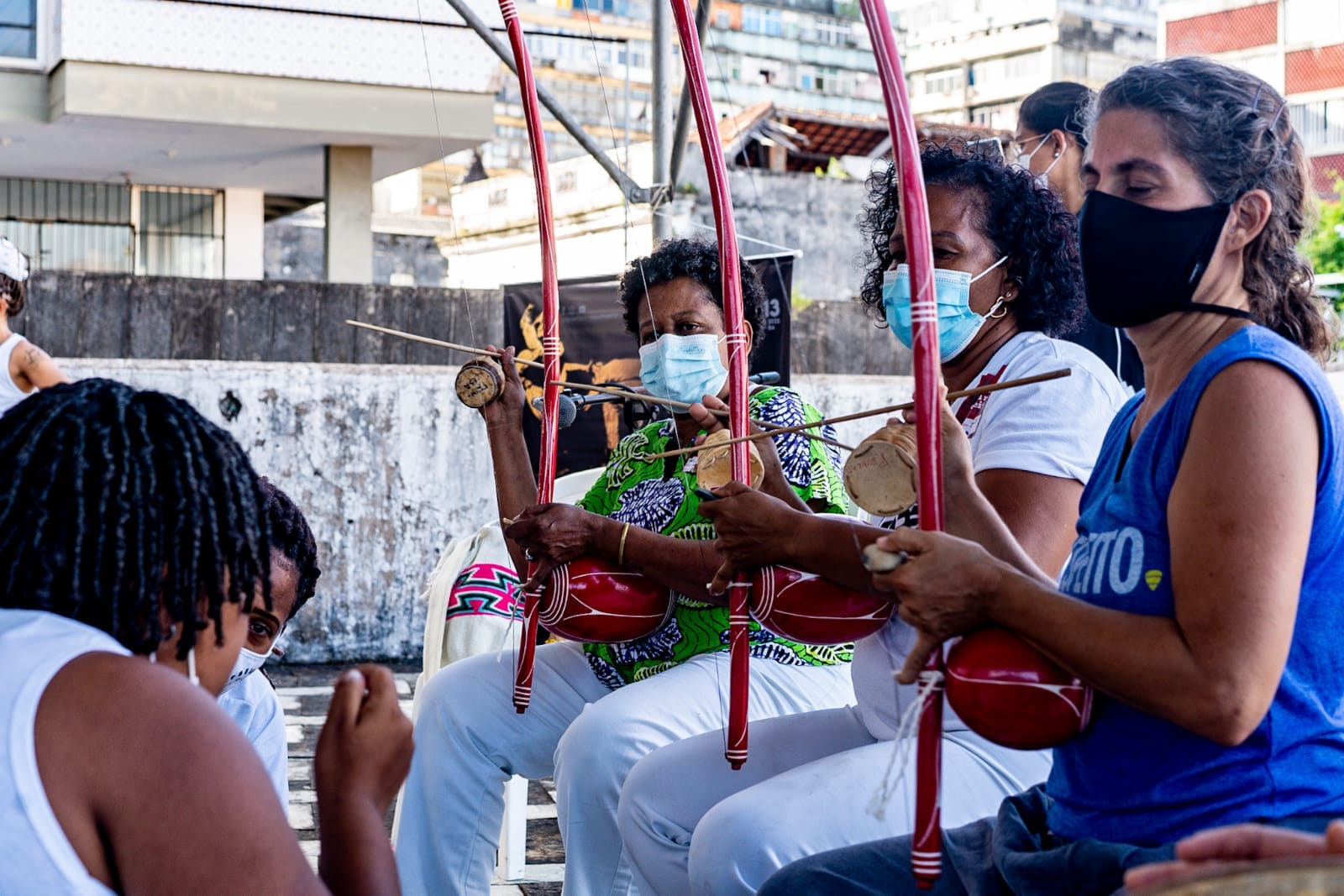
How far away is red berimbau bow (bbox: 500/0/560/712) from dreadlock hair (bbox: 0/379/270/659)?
131 centimetres

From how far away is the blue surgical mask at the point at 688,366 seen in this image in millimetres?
3225

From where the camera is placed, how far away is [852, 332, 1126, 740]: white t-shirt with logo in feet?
7.45

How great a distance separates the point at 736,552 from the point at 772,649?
2.24 feet

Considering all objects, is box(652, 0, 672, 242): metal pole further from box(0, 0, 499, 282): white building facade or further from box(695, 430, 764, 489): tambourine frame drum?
box(0, 0, 499, 282): white building facade

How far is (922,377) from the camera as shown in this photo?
186 centimetres

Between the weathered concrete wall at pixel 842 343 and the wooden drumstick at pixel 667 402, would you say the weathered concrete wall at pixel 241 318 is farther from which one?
the wooden drumstick at pixel 667 402

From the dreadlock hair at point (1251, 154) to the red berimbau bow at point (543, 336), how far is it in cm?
138

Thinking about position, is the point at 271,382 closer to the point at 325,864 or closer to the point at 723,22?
the point at 325,864

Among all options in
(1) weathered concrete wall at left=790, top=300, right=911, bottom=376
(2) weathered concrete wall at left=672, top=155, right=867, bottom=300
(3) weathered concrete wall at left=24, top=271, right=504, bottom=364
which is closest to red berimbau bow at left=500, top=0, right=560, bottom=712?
(3) weathered concrete wall at left=24, top=271, right=504, bottom=364

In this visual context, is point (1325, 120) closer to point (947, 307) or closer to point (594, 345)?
point (594, 345)

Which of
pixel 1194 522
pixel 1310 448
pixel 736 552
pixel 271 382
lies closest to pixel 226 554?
pixel 736 552

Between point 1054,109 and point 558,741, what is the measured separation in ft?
7.43

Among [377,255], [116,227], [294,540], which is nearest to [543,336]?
[294,540]

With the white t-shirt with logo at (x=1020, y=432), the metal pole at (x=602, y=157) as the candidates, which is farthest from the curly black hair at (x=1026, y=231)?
the metal pole at (x=602, y=157)
